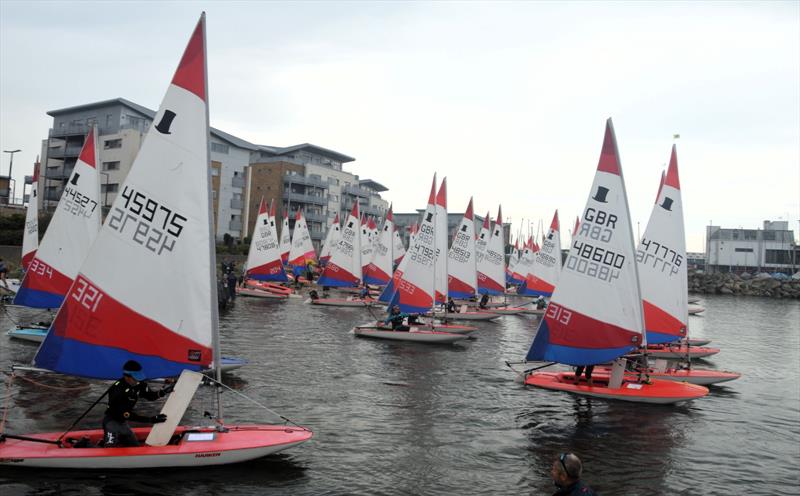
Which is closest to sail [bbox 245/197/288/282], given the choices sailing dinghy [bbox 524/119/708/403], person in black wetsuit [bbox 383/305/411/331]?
person in black wetsuit [bbox 383/305/411/331]

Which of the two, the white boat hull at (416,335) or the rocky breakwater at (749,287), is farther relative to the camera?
the rocky breakwater at (749,287)

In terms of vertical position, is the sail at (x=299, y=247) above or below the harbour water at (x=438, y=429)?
above

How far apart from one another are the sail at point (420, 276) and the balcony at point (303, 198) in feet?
218

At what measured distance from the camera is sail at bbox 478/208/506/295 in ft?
159

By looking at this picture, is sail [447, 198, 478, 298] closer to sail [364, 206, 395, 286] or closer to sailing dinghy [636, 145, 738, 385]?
sail [364, 206, 395, 286]

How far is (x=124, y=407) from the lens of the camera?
10898 millimetres

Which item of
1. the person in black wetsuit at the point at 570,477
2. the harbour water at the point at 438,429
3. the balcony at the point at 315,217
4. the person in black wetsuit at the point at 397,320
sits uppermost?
the balcony at the point at 315,217

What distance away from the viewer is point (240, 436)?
39.4 feet

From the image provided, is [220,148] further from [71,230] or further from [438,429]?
[438,429]

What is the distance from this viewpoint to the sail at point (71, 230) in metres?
20.4

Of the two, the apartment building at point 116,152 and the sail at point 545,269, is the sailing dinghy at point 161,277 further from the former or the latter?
the apartment building at point 116,152

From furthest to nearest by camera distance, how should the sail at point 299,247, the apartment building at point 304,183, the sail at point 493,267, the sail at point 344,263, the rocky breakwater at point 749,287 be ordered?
the apartment building at point 304,183, the rocky breakwater at point 749,287, the sail at point 299,247, the sail at point 344,263, the sail at point 493,267

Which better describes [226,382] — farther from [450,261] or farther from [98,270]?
[450,261]

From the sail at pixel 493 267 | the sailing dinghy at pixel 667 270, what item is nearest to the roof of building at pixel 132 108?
the sail at pixel 493 267
